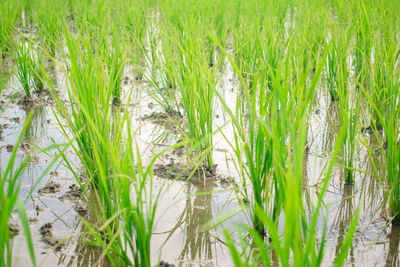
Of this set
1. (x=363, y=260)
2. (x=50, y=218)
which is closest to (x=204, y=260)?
(x=363, y=260)

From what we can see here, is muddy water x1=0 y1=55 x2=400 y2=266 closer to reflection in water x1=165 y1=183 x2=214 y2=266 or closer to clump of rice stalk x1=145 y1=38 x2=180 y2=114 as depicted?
reflection in water x1=165 y1=183 x2=214 y2=266

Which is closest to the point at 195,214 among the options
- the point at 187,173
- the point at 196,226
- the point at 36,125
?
the point at 196,226

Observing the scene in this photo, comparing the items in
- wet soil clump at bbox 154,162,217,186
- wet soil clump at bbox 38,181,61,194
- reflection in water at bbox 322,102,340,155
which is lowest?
wet soil clump at bbox 38,181,61,194

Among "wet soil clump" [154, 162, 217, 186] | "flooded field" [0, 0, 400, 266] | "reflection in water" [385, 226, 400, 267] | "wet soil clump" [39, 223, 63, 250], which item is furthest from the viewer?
"wet soil clump" [154, 162, 217, 186]

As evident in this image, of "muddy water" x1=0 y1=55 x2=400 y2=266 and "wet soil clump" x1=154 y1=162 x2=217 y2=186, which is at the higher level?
"wet soil clump" x1=154 y1=162 x2=217 y2=186

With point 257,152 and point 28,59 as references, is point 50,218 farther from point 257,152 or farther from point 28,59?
point 28,59

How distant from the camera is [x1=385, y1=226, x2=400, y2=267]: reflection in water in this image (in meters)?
1.35

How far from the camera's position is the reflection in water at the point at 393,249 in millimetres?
1346

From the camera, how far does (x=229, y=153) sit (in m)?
2.15

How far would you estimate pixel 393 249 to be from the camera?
4.61ft

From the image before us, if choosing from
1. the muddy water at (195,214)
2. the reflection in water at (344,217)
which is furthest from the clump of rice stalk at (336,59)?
the reflection in water at (344,217)

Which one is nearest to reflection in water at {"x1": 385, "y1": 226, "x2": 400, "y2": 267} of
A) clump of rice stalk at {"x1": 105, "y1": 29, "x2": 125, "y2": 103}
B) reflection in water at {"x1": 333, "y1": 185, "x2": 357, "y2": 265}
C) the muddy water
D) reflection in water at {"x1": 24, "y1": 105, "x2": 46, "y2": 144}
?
the muddy water

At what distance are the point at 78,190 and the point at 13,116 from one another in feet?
3.90

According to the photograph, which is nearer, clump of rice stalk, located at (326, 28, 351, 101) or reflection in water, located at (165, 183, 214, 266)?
reflection in water, located at (165, 183, 214, 266)
